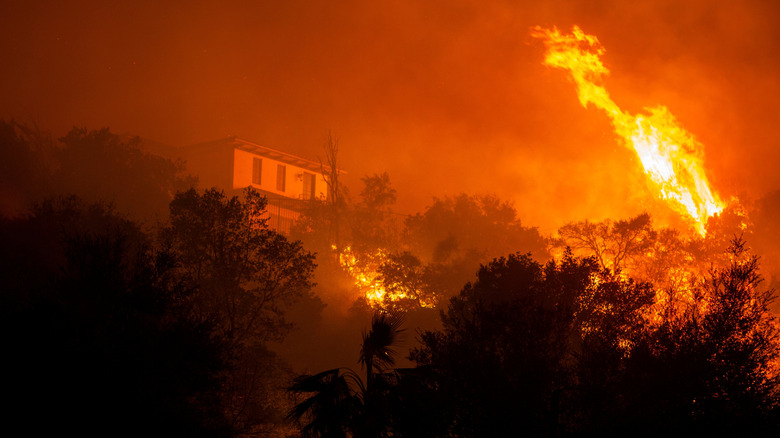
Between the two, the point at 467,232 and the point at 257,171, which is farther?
the point at 257,171

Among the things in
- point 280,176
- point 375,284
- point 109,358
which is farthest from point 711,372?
point 280,176

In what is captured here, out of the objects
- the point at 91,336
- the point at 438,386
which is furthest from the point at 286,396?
the point at 438,386

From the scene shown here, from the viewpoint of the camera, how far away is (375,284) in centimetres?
5516

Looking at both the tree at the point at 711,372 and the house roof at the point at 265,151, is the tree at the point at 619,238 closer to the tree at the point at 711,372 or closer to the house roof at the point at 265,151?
the house roof at the point at 265,151

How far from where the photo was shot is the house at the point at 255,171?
6531cm

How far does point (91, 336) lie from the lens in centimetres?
2164

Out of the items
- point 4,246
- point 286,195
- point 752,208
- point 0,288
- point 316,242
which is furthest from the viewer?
point 752,208

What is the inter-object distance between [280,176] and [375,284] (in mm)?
20272

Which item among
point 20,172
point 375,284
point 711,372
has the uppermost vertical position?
point 20,172

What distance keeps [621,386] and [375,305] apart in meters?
33.7

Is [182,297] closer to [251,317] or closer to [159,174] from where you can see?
[251,317]

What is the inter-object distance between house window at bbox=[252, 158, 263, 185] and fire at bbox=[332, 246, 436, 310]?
12885 millimetres

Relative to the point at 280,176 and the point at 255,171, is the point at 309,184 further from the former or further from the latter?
the point at 255,171

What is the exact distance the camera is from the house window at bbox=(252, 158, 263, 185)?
222ft
